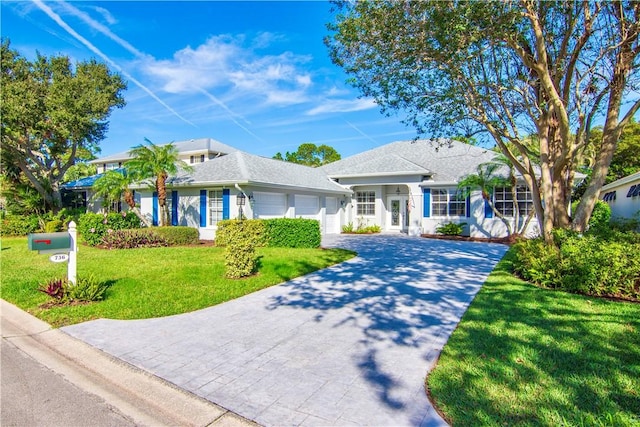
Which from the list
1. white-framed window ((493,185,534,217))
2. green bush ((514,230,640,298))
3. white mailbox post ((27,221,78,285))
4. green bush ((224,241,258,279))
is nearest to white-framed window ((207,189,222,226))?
green bush ((224,241,258,279))

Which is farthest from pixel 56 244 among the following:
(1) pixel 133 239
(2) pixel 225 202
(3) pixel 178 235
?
(2) pixel 225 202

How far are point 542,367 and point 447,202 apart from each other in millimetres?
16487

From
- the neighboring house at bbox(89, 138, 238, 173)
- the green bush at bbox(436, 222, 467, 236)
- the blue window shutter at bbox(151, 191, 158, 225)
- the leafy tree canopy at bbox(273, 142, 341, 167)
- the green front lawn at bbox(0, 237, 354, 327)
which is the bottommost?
the green front lawn at bbox(0, 237, 354, 327)

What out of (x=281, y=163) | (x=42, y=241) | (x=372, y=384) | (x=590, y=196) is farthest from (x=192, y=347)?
(x=281, y=163)

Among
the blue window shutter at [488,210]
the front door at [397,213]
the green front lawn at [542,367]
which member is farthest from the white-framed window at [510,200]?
the green front lawn at [542,367]

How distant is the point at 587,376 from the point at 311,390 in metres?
2.70

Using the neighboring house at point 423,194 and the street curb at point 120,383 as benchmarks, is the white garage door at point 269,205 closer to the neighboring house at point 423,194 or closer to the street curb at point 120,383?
the neighboring house at point 423,194

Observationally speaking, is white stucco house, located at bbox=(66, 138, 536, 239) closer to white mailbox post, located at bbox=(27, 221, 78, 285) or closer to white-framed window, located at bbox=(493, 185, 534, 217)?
white-framed window, located at bbox=(493, 185, 534, 217)

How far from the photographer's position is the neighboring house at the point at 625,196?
15.1 meters

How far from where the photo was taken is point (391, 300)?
6.51 meters

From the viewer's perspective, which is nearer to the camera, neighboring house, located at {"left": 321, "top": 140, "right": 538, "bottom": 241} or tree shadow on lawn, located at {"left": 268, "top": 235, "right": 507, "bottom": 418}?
tree shadow on lawn, located at {"left": 268, "top": 235, "right": 507, "bottom": 418}

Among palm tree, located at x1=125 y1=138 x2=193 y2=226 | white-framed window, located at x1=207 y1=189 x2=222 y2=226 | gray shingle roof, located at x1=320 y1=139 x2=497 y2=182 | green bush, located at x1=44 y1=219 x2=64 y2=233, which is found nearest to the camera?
palm tree, located at x1=125 y1=138 x2=193 y2=226

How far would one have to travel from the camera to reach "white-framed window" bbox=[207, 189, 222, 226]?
1656 cm

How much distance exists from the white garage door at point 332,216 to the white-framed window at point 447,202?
224 inches
